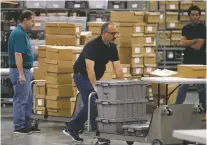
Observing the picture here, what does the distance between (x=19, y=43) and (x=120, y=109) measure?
2.28 meters

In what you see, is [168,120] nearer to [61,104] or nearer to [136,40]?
[61,104]

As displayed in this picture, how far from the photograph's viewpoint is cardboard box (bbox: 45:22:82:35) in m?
11.9

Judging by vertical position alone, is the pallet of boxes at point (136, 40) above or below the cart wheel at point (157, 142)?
above

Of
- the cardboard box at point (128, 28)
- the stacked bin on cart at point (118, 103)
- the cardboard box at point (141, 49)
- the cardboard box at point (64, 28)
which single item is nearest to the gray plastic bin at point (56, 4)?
the cardboard box at point (128, 28)

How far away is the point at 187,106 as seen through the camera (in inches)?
351

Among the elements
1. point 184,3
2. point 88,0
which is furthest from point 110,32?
point 184,3

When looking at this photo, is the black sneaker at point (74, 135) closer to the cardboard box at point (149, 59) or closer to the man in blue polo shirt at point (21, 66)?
the man in blue polo shirt at point (21, 66)

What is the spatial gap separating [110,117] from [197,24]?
3.40m

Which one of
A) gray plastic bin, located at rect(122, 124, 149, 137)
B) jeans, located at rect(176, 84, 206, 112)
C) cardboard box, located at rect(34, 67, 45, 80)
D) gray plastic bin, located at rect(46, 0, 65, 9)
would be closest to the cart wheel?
gray plastic bin, located at rect(122, 124, 149, 137)

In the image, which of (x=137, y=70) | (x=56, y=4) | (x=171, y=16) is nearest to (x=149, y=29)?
(x=137, y=70)

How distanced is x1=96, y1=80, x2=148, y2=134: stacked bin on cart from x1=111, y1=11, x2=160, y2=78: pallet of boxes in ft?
12.3

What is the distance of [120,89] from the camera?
8961 mm

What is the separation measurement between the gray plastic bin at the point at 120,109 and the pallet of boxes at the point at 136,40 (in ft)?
12.2

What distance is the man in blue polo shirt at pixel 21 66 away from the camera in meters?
10.4
